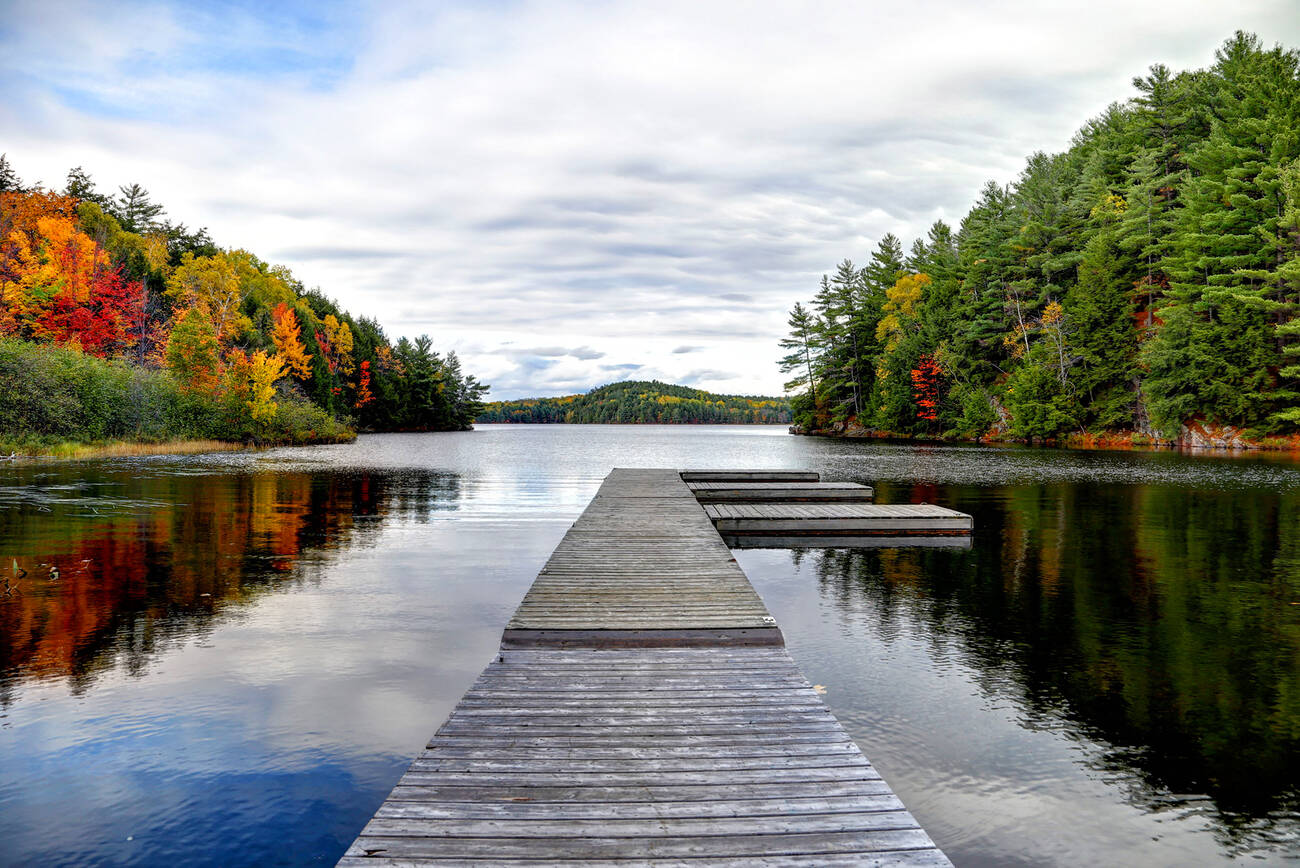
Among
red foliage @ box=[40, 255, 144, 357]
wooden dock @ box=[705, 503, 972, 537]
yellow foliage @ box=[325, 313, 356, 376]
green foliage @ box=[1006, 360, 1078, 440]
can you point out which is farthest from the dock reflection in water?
yellow foliage @ box=[325, 313, 356, 376]

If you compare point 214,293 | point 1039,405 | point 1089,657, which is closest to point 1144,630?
point 1089,657

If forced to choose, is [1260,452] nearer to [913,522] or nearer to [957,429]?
[957,429]

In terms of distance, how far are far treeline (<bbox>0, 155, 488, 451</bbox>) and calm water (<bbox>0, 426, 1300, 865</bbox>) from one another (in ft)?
67.6

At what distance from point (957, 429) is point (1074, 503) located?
1734 inches

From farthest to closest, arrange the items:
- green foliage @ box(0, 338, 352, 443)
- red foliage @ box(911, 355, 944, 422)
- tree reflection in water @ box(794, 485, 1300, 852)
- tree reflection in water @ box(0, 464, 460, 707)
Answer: red foliage @ box(911, 355, 944, 422) → green foliage @ box(0, 338, 352, 443) → tree reflection in water @ box(0, 464, 460, 707) → tree reflection in water @ box(794, 485, 1300, 852)

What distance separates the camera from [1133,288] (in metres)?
49.8

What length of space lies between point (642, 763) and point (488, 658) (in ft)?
13.7

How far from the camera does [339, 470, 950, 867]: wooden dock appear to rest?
328 centimetres

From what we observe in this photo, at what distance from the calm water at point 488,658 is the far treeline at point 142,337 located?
67.6ft

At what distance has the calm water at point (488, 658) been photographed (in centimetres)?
477

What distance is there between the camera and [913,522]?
50.8 feet

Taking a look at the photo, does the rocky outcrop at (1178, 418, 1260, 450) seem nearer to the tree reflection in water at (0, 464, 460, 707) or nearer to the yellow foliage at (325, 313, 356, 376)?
the tree reflection in water at (0, 464, 460, 707)

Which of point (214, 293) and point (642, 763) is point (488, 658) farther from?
point (214, 293)

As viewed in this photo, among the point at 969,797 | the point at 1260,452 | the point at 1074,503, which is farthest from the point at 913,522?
the point at 1260,452
